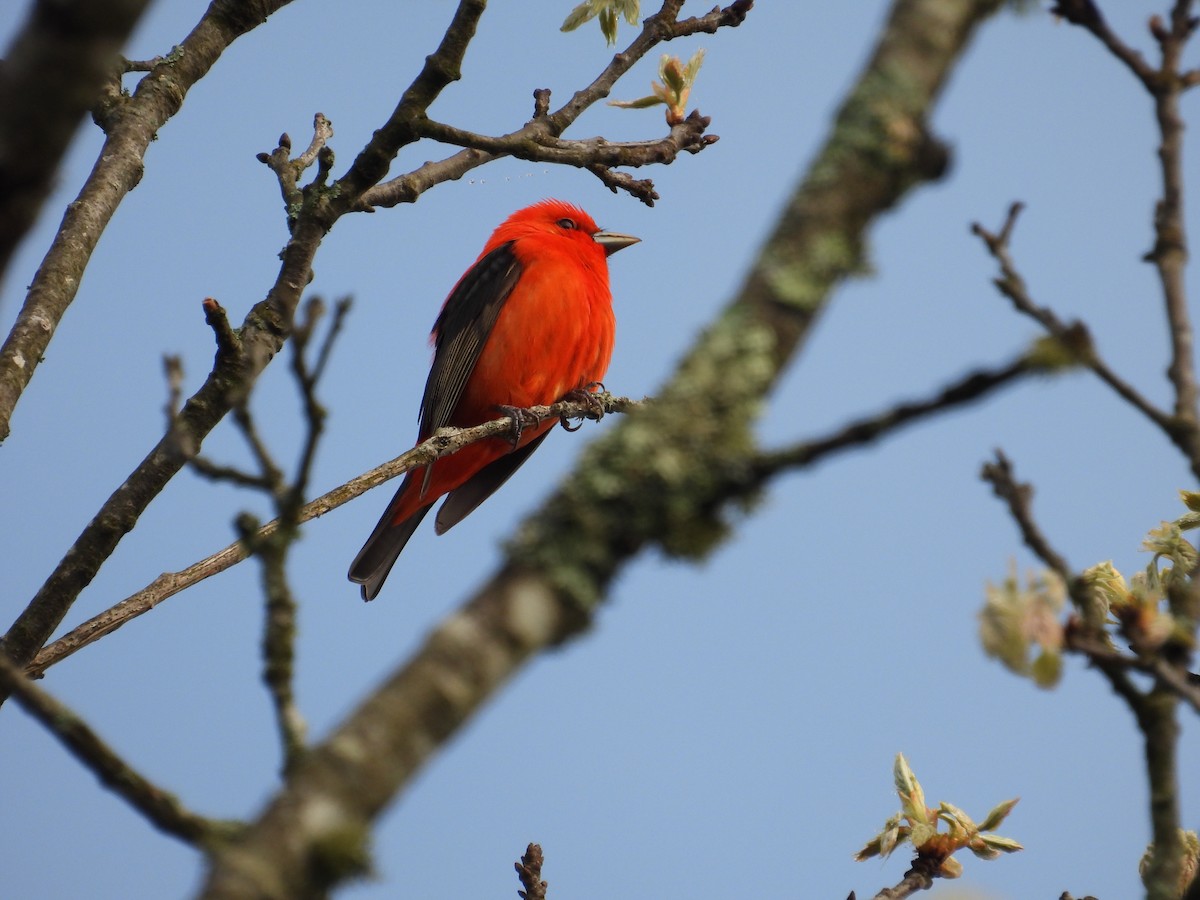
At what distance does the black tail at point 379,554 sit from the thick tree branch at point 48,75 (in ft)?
17.9

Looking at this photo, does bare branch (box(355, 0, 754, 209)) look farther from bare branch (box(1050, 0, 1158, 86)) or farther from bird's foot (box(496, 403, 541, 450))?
bare branch (box(1050, 0, 1158, 86))

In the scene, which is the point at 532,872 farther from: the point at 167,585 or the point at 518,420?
the point at 518,420

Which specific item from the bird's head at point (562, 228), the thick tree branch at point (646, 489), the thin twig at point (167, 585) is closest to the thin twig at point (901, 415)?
the thick tree branch at point (646, 489)

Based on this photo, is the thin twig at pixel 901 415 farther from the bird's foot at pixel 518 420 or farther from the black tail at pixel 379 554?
the black tail at pixel 379 554

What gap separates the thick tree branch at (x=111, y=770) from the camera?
172 centimetres

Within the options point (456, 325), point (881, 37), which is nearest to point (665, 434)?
point (881, 37)

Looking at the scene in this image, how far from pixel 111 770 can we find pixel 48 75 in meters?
0.95

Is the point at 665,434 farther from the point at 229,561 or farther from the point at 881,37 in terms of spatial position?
the point at 229,561

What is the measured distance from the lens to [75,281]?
13.8ft

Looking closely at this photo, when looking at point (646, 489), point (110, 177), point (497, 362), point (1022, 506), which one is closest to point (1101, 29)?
point (1022, 506)

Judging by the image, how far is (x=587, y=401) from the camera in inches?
259

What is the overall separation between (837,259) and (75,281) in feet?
10.9

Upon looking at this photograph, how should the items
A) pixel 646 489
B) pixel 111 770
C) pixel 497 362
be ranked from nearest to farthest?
1. pixel 646 489
2. pixel 111 770
3. pixel 497 362

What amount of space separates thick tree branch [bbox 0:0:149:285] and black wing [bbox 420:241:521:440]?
532 centimetres
